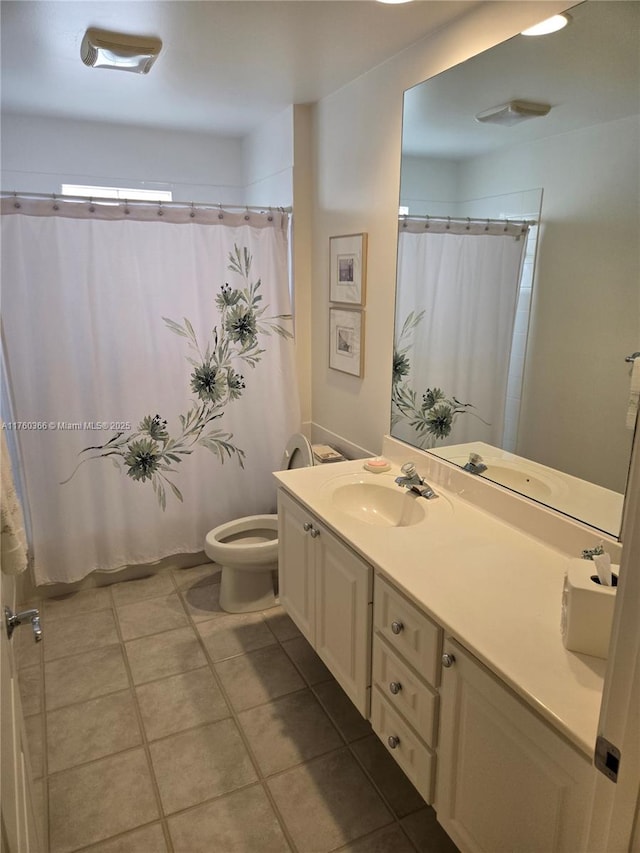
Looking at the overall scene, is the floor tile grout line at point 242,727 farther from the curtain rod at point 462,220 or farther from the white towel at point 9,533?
the curtain rod at point 462,220

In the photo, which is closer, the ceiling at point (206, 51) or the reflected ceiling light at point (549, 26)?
the reflected ceiling light at point (549, 26)

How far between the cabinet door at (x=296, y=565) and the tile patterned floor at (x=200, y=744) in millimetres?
339

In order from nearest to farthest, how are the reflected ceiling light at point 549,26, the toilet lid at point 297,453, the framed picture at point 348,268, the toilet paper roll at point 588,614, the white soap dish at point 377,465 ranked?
1. the toilet paper roll at point 588,614
2. the reflected ceiling light at point 549,26
3. the white soap dish at point 377,465
4. the framed picture at point 348,268
5. the toilet lid at point 297,453

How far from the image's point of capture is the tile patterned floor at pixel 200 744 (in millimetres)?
1681

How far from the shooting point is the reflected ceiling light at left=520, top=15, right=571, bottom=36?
4.94 ft

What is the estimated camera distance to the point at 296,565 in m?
2.16

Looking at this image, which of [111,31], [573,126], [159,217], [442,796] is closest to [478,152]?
[573,126]

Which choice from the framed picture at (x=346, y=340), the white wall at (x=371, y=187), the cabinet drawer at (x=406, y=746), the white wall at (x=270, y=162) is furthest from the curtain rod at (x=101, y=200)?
the cabinet drawer at (x=406, y=746)

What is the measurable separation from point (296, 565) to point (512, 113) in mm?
1687

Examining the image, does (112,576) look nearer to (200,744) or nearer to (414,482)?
(200,744)

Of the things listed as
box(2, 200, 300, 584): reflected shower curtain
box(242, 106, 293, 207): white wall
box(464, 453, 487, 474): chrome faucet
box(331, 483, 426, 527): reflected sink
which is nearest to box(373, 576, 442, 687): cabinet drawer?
box(331, 483, 426, 527): reflected sink

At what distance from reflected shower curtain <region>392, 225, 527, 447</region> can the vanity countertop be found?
1.01ft

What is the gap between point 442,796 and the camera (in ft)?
4.49

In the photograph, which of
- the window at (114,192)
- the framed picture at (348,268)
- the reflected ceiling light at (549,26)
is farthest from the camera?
the window at (114,192)
